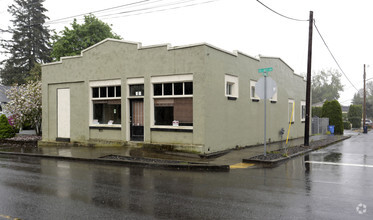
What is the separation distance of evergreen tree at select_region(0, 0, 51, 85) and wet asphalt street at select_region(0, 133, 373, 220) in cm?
4698

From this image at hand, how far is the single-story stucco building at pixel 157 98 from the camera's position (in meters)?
12.4

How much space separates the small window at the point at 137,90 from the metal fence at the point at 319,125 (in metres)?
17.6

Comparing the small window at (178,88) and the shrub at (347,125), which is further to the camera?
the shrub at (347,125)

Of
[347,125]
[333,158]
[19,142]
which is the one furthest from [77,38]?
[347,125]

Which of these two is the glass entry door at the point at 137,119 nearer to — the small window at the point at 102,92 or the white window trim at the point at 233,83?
the small window at the point at 102,92

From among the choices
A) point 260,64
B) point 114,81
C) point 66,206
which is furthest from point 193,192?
point 260,64

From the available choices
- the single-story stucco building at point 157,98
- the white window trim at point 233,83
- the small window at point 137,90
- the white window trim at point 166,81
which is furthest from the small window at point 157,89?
the white window trim at point 233,83

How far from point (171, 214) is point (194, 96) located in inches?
297

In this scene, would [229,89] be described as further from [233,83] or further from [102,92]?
[102,92]

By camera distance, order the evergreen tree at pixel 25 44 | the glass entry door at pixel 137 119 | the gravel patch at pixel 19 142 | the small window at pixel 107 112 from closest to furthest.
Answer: the glass entry door at pixel 137 119 < the small window at pixel 107 112 < the gravel patch at pixel 19 142 < the evergreen tree at pixel 25 44

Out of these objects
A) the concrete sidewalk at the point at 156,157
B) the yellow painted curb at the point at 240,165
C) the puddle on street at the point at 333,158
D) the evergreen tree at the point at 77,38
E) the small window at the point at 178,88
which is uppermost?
the evergreen tree at the point at 77,38

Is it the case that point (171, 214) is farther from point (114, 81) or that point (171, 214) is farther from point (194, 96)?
point (114, 81)

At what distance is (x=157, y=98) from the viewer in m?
13.6

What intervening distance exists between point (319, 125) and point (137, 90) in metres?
18.9
